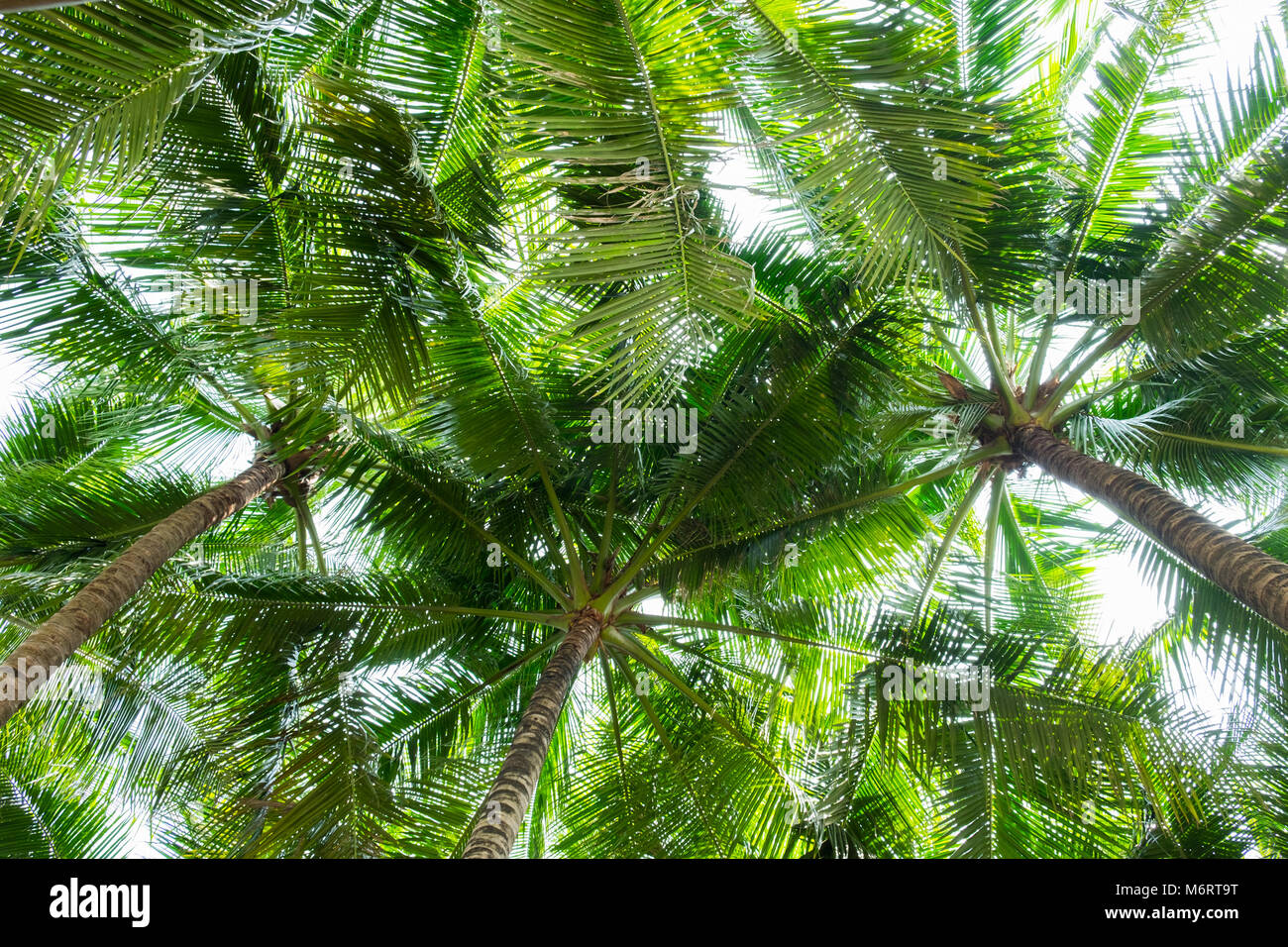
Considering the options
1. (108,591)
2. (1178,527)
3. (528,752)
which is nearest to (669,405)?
(528,752)

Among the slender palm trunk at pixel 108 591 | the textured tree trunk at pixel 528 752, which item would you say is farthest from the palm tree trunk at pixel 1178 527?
the slender palm trunk at pixel 108 591

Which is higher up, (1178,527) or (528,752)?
(1178,527)

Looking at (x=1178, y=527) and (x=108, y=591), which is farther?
(x=108, y=591)

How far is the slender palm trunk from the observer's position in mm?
4008

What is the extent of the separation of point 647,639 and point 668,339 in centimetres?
404

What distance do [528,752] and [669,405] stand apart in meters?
2.47

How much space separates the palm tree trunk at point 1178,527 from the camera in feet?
13.0

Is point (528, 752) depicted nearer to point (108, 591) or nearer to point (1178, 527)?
point (108, 591)

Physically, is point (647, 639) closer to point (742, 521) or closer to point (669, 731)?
point (669, 731)

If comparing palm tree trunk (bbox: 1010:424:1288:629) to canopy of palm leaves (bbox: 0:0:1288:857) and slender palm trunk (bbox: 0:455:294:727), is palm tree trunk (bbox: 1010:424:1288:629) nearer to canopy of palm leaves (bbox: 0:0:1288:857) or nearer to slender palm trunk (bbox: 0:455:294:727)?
canopy of palm leaves (bbox: 0:0:1288:857)

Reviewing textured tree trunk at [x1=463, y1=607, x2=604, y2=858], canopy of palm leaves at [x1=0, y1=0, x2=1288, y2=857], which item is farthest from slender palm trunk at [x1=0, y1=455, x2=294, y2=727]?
textured tree trunk at [x1=463, y1=607, x2=604, y2=858]

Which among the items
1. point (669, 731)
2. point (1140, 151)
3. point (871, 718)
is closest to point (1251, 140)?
point (1140, 151)

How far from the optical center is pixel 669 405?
19.3 ft

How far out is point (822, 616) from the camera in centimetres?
588
